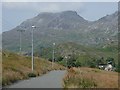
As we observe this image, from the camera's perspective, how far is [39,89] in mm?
25953

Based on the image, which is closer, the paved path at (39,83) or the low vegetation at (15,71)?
the paved path at (39,83)

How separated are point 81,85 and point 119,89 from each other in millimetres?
4034

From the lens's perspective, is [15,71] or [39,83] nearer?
[39,83]

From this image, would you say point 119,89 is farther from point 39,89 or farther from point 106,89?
point 39,89

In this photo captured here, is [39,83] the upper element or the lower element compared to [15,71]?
lower

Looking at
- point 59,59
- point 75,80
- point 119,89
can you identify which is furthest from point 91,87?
point 59,59

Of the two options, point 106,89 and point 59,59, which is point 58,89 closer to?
point 106,89

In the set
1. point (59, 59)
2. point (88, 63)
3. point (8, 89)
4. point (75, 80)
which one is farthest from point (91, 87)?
point (59, 59)

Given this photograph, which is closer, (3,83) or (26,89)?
(26,89)

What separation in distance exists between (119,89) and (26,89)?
26.4ft

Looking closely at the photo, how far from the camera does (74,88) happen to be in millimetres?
21844

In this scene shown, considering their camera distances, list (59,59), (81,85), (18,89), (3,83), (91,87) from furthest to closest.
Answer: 1. (59,59)
2. (3,83)
3. (18,89)
4. (81,85)
5. (91,87)

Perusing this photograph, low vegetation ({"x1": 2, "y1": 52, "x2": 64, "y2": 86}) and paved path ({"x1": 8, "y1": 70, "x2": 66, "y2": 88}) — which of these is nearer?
paved path ({"x1": 8, "y1": 70, "x2": 66, "y2": 88})

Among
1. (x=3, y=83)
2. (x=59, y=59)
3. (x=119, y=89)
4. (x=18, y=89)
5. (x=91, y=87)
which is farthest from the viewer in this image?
(x=59, y=59)
